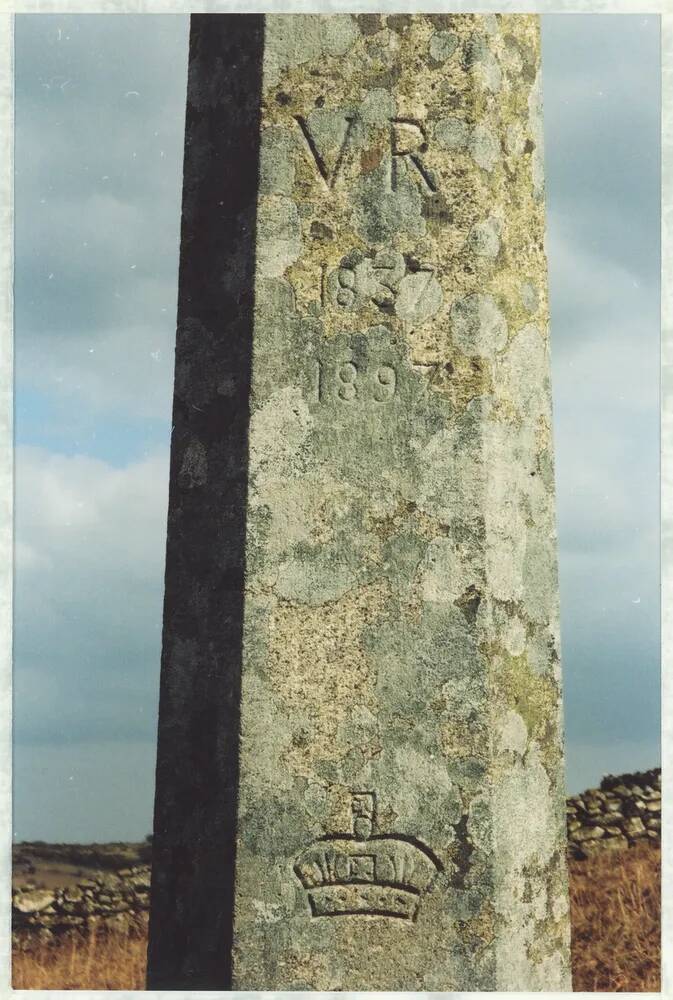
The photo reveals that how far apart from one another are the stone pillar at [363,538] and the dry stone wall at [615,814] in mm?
3410

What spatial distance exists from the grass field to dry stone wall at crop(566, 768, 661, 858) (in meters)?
0.13

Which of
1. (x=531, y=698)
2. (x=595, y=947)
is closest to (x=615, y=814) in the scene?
(x=595, y=947)

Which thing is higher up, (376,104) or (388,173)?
(376,104)

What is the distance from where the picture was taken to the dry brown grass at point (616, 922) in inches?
220

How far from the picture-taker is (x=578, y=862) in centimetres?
698

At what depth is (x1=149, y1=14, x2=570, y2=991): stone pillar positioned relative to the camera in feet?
11.6

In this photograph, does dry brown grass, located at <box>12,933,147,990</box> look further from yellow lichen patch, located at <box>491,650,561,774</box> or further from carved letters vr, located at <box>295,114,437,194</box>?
carved letters vr, located at <box>295,114,437,194</box>

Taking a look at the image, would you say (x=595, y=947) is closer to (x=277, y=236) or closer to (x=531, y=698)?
(x=531, y=698)

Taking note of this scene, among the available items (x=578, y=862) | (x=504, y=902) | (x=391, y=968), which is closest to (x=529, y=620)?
(x=504, y=902)

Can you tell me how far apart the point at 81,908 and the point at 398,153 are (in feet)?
16.9

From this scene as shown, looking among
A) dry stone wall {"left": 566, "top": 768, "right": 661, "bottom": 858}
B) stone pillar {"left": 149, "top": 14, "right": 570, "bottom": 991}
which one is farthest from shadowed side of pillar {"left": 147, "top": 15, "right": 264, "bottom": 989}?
dry stone wall {"left": 566, "top": 768, "right": 661, "bottom": 858}

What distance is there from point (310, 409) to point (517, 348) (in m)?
0.74

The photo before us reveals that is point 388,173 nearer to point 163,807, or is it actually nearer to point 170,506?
point 170,506

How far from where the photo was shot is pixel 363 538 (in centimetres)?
366
